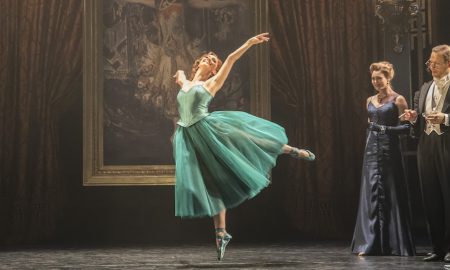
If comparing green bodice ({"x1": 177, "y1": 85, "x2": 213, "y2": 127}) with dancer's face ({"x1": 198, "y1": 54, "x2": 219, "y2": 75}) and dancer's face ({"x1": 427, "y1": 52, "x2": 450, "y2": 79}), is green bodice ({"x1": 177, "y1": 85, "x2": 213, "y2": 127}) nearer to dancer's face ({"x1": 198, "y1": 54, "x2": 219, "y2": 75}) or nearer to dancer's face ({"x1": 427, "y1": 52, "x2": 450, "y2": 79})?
Answer: dancer's face ({"x1": 198, "y1": 54, "x2": 219, "y2": 75})

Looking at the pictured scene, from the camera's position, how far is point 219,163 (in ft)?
17.7

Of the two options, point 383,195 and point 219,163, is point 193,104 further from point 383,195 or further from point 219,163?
point 383,195

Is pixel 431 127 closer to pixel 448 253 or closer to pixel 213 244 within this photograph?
pixel 448 253

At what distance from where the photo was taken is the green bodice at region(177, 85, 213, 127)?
5.54 m

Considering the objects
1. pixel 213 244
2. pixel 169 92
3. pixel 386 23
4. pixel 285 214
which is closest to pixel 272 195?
pixel 285 214

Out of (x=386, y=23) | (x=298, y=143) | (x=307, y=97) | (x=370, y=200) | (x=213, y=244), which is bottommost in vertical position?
(x=213, y=244)

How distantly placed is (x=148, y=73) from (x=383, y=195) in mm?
2787

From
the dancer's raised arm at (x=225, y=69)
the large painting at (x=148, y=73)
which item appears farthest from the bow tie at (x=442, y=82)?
the large painting at (x=148, y=73)

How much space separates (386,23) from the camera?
7.18m

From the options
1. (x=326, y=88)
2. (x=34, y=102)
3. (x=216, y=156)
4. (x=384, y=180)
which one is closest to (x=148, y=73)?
(x=34, y=102)

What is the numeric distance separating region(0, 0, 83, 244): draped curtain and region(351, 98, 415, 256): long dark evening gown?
307cm

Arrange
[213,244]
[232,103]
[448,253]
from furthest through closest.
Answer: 1. [232,103]
2. [213,244]
3. [448,253]

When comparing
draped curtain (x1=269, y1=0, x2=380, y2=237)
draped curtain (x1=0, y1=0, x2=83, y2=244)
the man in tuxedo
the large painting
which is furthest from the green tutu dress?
draped curtain (x1=0, y1=0, x2=83, y2=244)

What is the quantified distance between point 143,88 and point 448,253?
3.48 meters
